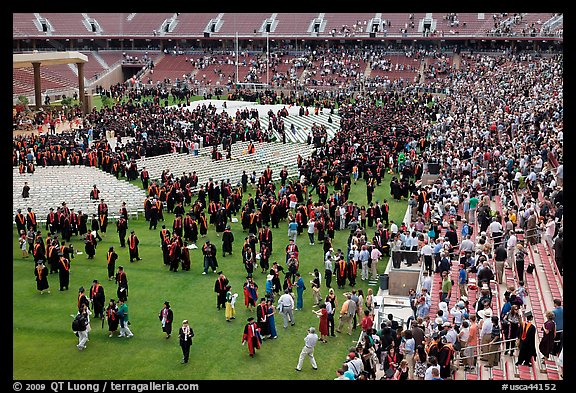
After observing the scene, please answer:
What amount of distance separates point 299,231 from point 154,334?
8946 millimetres

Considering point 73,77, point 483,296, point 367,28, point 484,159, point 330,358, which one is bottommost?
point 330,358

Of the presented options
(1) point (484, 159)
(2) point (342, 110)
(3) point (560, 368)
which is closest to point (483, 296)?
(3) point (560, 368)

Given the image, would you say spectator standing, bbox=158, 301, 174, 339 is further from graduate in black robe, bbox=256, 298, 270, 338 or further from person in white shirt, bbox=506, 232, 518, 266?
person in white shirt, bbox=506, 232, 518, 266

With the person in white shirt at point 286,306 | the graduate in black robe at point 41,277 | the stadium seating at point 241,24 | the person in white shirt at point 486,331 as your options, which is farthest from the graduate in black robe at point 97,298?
the stadium seating at point 241,24

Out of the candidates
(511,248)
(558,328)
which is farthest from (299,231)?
(558,328)

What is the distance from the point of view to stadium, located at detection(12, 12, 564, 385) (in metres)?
14.4

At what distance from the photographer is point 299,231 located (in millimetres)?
24266

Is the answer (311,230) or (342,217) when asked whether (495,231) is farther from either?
(342,217)

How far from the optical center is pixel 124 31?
71.1m

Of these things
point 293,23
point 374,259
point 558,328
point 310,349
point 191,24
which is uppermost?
point 191,24

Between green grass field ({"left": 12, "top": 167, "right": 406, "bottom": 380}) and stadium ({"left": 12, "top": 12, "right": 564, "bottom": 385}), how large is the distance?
58 millimetres

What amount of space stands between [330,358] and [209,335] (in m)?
2.73

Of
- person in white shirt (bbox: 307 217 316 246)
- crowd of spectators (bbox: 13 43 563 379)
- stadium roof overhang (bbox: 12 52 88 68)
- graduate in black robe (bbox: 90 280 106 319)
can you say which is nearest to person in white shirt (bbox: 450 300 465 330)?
crowd of spectators (bbox: 13 43 563 379)
